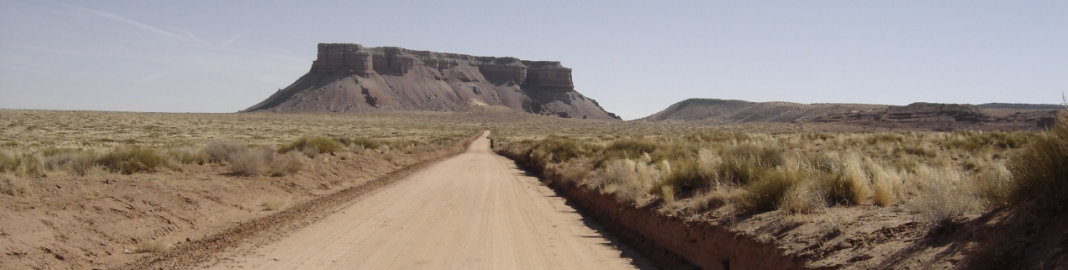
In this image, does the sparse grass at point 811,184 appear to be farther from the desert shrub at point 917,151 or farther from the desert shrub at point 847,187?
the desert shrub at point 917,151

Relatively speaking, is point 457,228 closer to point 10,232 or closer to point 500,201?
point 500,201

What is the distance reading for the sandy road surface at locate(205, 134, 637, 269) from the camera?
9.52 m

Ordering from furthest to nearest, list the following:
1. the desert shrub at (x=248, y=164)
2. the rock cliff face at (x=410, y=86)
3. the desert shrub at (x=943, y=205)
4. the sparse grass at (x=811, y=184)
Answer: the rock cliff face at (x=410, y=86) → the desert shrub at (x=248, y=164) → the sparse grass at (x=811, y=184) → the desert shrub at (x=943, y=205)

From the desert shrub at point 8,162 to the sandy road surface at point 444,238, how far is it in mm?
7354

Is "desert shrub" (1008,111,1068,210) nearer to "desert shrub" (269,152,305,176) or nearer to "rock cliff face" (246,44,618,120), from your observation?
"desert shrub" (269,152,305,176)

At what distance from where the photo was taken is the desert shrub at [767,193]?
1005 cm

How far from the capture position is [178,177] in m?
17.3

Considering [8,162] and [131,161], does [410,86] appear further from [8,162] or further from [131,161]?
[8,162]

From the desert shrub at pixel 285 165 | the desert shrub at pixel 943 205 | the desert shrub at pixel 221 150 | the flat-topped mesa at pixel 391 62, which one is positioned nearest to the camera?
the desert shrub at pixel 943 205

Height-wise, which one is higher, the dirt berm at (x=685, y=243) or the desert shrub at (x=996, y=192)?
the desert shrub at (x=996, y=192)

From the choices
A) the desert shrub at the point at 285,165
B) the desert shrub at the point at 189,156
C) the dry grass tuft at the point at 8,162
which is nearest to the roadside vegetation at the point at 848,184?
the desert shrub at the point at 285,165

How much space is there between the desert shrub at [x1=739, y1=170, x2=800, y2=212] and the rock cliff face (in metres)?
137

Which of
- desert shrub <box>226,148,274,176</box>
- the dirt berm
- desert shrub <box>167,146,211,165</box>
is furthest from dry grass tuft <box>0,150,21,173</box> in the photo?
the dirt berm

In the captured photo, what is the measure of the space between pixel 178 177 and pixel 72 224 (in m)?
7.20
